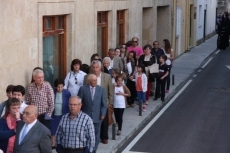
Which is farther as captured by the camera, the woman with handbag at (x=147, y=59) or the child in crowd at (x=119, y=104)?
the woman with handbag at (x=147, y=59)

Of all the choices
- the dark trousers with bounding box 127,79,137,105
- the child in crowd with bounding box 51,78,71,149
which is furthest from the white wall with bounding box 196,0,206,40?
the child in crowd with bounding box 51,78,71,149

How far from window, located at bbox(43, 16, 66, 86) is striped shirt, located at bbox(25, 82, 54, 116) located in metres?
3.00

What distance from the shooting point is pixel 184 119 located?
17000mm

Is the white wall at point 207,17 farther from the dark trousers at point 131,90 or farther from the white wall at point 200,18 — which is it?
the dark trousers at point 131,90

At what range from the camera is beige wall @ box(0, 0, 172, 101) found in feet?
40.5

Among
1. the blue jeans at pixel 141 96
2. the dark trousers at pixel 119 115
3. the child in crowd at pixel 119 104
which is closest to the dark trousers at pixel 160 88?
the blue jeans at pixel 141 96

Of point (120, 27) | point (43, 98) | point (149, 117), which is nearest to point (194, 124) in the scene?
point (149, 117)

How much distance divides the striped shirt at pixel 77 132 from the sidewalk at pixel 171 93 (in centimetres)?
338

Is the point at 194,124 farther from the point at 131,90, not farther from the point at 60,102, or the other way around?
the point at 60,102

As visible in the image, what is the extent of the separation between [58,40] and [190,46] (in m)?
25.3

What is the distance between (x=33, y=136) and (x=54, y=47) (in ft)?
25.5

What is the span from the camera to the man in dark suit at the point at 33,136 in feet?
27.4

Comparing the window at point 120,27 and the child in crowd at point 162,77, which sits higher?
the window at point 120,27

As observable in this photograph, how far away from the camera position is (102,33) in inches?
813
